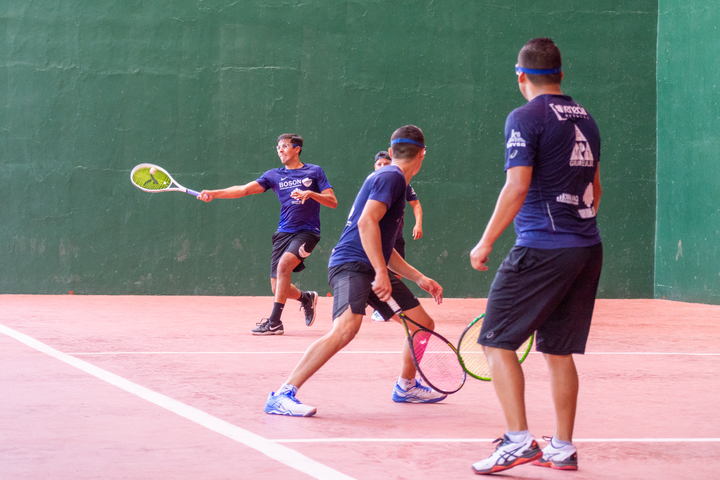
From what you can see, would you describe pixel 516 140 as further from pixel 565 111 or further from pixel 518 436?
pixel 518 436

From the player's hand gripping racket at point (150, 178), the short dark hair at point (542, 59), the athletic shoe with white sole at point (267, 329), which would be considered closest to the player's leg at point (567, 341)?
the short dark hair at point (542, 59)

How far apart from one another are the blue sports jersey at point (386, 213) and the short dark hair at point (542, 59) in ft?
3.72

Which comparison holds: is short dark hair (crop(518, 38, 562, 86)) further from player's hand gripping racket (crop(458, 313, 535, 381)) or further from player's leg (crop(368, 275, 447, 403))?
player's leg (crop(368, 275, 447, 403))

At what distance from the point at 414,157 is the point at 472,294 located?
913 cm

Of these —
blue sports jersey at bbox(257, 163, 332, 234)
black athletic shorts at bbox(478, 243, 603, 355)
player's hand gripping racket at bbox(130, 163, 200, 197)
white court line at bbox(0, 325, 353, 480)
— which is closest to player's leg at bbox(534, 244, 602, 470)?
black athletic shorts at bbox(478, 243, 603, 355)

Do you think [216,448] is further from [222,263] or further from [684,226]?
[684,226]

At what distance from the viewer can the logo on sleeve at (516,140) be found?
3.57 meters

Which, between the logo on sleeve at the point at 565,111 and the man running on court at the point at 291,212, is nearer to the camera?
the logo on sleeve at the point at 565,111

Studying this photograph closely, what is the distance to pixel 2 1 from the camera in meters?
13.2

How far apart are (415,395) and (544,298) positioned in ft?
5.89

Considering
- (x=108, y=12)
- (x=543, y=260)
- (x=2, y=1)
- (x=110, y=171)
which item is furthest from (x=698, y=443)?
(x=2, y=1)

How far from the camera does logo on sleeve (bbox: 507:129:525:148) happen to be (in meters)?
3.57

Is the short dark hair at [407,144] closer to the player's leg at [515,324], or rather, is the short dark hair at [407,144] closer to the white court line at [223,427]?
the player's leg at [515,324]

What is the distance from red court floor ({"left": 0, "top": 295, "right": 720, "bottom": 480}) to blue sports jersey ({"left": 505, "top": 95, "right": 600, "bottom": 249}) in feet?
3.32
